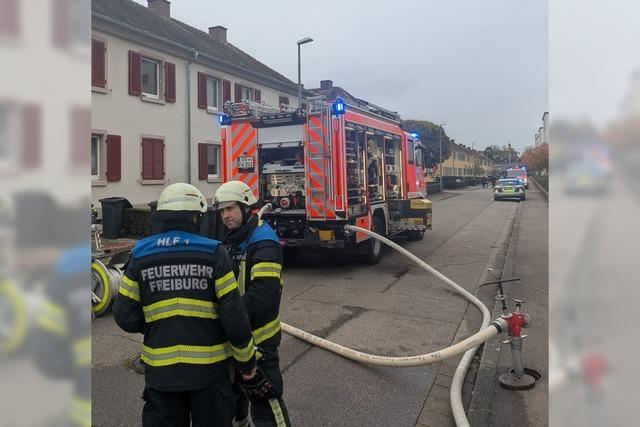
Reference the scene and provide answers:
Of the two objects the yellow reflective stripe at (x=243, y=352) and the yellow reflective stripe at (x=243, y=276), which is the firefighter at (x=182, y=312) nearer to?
the yellow reflective stripe at (x=243, y=352)

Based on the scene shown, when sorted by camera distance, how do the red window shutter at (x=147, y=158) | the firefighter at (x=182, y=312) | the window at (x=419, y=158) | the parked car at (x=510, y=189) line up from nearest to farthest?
the firefighter at (x=182, y=312), the window at (x=419, y=158), the red window shutter at (x=147, y=158), the parked car at (x=510, y=189)

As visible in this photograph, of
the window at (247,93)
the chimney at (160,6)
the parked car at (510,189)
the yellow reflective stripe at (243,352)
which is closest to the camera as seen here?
the yellow reflective stripe at (243,352)

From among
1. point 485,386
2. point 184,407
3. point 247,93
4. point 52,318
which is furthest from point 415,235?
point 247,93

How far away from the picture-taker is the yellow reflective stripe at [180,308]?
2.31 metres

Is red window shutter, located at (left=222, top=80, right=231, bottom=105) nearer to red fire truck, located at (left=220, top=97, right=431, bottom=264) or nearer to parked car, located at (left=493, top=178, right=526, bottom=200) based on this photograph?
red fire truck, located at (left=220, top=97, right=431, bottom=264)

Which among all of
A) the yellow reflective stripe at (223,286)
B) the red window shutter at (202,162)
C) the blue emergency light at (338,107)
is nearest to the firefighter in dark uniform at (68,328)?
the yellow reflective stripe at (223,286)

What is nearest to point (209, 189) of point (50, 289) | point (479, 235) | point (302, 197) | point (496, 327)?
point (479, 235)

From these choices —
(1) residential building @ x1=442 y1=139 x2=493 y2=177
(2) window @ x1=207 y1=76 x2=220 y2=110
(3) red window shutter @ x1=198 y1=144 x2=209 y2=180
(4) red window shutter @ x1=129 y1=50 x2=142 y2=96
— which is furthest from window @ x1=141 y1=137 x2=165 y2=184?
(1) residential building @ x1=442 y1=139 x2=493 y2=177

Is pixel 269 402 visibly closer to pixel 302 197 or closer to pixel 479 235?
pixel 302 197

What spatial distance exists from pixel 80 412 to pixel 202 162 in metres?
20.0

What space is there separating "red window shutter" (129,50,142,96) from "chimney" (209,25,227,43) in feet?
34.6

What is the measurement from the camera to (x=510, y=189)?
104 ft

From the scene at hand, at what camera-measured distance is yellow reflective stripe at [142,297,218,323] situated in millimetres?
2311

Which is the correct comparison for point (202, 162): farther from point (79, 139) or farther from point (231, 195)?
point (79, 139)
